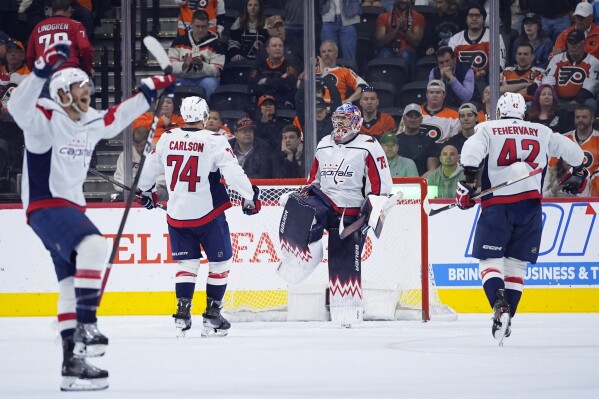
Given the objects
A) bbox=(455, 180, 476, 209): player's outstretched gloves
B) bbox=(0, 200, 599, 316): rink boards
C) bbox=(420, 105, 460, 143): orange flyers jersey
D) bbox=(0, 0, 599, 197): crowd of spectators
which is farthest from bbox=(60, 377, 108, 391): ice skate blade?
bbox=(420, 105, 460, 143): orange flyers jersey

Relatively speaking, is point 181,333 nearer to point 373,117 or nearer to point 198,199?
point 198,199

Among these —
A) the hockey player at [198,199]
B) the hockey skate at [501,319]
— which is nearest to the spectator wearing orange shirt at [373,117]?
the hockey player at [198,199]

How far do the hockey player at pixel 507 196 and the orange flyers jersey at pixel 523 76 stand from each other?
2626mm

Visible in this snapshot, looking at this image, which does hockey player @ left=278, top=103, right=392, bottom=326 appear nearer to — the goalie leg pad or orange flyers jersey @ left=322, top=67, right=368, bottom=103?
the goalie leg pad

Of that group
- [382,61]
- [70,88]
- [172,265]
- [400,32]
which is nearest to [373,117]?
[382,61]

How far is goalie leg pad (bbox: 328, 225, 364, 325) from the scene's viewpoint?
→ 7289mm

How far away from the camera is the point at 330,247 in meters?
7.34

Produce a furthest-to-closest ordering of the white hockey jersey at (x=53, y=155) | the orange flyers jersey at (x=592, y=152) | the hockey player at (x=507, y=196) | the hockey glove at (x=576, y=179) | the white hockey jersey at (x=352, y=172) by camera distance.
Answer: the orange flyers jersey at (x=592, y=152) → the white hockey jersey at (x=352, y=172) → the hockey glove at (x=576, y=179) → the hockey player at (x=507, y=196) → the white hockey jersey at (x=53, y=155)

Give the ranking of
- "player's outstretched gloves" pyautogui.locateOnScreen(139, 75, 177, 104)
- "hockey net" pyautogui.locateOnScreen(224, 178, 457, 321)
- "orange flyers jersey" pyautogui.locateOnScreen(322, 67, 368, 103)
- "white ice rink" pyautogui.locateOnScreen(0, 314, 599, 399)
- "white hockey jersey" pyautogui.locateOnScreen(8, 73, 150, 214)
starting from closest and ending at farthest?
"white ice rink" pyautogui.locateOnScreen(0, 314, 599, 399), "white hockey jersey" pyautogui.locateOnScreen(8, 73, 150, 214), "player's outstretched gloves" pyautogui.locateOnScreen(139, 75, 177, 104), "hockey net" pyautogui.locateOnScreen(224, 178, 457, 321), "orange flyers jersey" pyautogui.locateOnScreen(322, 67, 368, 103)

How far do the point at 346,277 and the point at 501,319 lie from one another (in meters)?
1.37

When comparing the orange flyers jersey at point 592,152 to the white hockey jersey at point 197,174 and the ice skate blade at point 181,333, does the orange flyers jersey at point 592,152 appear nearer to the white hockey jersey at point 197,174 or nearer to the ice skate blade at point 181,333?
the white hockey jersey at point 197,174

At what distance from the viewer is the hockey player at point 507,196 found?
6.33m

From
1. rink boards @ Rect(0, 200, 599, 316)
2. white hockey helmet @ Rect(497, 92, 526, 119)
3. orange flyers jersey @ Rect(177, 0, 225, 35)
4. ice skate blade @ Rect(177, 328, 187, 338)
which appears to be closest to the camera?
white hockey helmet @ Rect(497, 92, 526, 119)

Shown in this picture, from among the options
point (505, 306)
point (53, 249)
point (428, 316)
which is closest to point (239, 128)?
point (428, 316)
